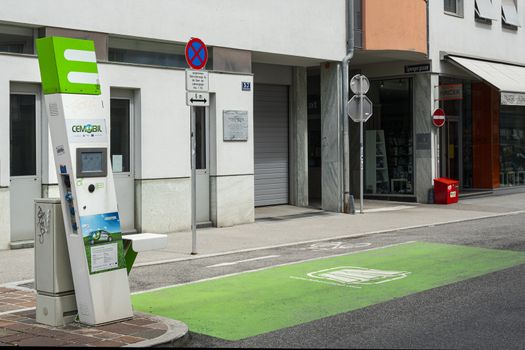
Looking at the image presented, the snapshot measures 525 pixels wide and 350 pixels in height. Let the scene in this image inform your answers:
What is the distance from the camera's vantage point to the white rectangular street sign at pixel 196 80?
11.3 meters

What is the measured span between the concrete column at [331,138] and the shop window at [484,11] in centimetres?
743

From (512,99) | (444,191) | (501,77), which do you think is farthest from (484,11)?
(444,191)

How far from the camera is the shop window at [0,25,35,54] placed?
11.9 m

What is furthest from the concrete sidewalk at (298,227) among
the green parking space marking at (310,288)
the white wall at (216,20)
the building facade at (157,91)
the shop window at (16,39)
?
the white wall at (216,20)

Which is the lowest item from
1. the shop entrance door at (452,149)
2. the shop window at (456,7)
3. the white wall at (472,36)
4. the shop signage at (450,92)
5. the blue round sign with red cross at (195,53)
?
the shop entrance door at (452,149)

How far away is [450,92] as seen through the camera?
70.5 ft

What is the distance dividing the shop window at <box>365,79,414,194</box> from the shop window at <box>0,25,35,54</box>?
1251 centimetres

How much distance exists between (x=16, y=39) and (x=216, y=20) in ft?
14.2

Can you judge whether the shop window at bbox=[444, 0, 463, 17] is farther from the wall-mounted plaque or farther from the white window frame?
the wall-mounted plaque

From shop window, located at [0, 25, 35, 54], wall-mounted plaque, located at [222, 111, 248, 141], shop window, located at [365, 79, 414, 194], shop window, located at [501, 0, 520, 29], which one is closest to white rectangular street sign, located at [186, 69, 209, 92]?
shop window, located at [0, 25, 35, 54]

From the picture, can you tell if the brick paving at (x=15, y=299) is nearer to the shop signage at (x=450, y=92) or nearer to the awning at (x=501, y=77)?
the shop signage at (x=450, y=92)

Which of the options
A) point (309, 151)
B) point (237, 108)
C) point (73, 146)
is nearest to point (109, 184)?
point (73, 146)

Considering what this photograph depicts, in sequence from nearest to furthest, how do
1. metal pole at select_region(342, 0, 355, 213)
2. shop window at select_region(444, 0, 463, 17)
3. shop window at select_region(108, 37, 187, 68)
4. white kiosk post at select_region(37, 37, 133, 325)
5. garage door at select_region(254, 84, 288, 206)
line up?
white kiosk post at select_region(37, 37, 133, 325) < shop window at select_region(108, 37, 187, 68) < metal pole at select_region(342, 0, 355, 213) < garage door at select_region(254, 84, 288, 206) < shop window at select_region(444, 0, 463, 17)

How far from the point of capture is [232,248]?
1235cm
